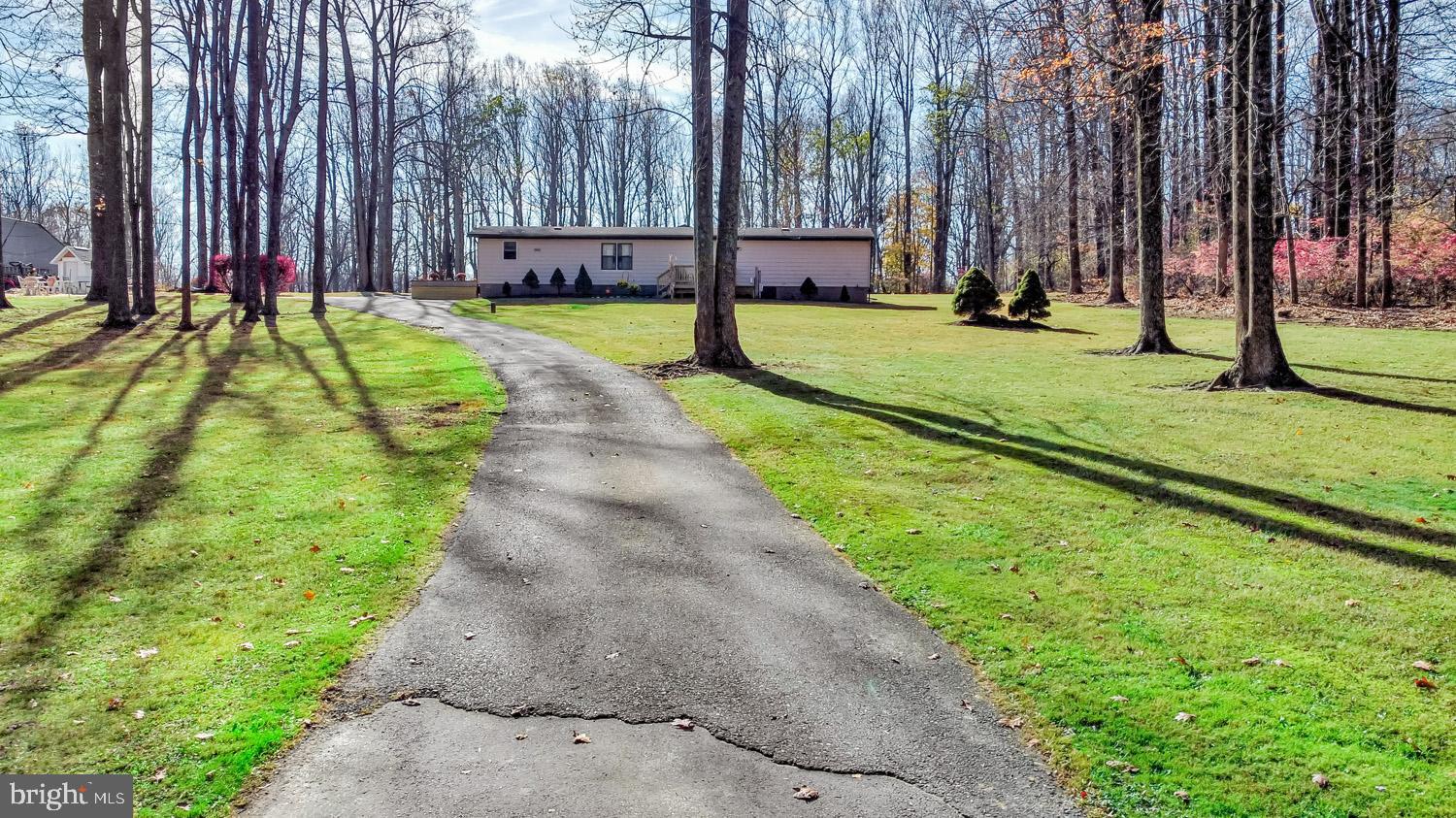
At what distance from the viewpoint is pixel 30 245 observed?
56250 mm

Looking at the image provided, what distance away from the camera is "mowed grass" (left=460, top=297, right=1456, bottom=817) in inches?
137

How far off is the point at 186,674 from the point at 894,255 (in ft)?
186

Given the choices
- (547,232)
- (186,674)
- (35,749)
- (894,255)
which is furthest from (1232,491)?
(894,255)

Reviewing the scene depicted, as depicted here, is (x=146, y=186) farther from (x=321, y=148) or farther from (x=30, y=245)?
(x=30, y=245)

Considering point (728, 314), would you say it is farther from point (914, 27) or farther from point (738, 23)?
point (914, 27)

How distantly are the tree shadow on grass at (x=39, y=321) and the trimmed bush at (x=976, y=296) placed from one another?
2314 cm

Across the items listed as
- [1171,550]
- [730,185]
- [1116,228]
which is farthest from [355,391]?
[1116,228]

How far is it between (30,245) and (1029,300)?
210 feet

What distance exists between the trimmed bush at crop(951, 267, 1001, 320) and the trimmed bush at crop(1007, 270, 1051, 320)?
0.75 m

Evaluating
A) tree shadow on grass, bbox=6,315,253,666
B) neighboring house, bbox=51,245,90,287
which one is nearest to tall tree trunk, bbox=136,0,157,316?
tree shadow on grass, bbox=6,315,253,666

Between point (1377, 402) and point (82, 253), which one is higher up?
point (82, 253)

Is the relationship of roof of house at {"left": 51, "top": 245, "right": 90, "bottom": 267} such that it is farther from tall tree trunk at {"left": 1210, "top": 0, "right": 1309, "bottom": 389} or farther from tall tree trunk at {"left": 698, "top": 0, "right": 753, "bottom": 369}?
tall tree trunk at {"left": 1210, "top": 0, "right": 1309, "bottom": 389}

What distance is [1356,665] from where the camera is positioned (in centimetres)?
420

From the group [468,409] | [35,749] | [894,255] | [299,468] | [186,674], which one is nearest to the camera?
[35,749]
